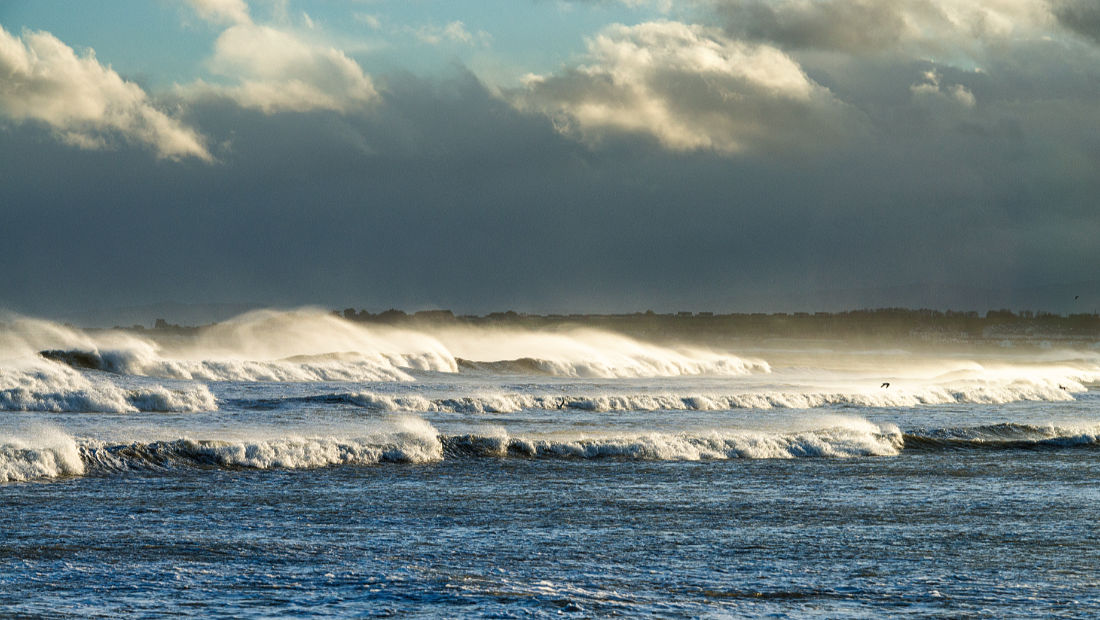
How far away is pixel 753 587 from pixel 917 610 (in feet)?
4.17

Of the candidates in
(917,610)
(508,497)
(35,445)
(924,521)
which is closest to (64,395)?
(35,445)

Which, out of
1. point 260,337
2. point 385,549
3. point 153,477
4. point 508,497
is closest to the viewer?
point 385,549

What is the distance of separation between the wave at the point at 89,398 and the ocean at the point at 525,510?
0.28ft

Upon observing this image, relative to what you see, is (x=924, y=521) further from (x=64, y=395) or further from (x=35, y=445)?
(x=64, y=395)

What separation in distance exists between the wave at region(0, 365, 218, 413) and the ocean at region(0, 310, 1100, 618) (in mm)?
85

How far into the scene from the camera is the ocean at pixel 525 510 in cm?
830

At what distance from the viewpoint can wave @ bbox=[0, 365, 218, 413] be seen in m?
25.6

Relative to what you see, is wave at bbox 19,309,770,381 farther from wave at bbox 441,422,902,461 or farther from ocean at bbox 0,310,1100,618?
wave at bbox 441,422,902,461

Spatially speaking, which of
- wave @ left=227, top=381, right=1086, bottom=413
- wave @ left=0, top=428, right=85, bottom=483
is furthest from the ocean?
wave @ left=227, top=381, right=1086, bottom=413

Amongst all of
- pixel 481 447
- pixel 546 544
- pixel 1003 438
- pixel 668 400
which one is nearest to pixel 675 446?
pixel 481 447

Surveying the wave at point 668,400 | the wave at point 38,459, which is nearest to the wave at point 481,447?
the wave at point 38,459

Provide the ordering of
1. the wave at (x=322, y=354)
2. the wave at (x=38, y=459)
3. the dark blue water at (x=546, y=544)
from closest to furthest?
the dark blue water at (x=546, y=544) < the wave at (x=38, y=459) < the wave at (x=322, y=354)

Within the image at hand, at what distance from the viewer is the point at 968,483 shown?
15.5m

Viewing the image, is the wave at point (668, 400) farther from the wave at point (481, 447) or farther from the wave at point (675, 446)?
the wave at point (675, 446)
